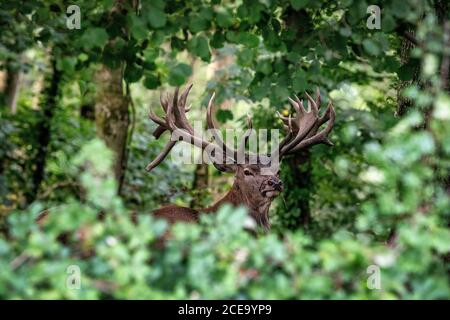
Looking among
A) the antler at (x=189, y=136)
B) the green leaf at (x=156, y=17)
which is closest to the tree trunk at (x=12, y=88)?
the antler at (x=189, y=136)

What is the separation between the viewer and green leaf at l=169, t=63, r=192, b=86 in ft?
17.9

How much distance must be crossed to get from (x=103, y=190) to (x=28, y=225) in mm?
299

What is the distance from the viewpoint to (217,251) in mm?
3180

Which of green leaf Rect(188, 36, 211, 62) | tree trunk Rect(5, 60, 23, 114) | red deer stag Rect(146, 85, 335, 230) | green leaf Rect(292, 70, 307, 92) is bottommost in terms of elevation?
red deer stag Rect(146, 85, 335, 230)

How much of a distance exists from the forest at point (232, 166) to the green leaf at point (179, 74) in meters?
0.02

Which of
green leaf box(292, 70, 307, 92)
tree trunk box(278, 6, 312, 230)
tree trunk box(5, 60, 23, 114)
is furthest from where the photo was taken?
tree trunk box(5, 60, 23, 114)

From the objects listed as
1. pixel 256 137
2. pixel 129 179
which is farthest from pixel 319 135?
pixel 129 179

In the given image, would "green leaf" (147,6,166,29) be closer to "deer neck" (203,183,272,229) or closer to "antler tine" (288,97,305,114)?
"deer neck" (203,183,272,229)

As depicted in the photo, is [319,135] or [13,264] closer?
[13,264]

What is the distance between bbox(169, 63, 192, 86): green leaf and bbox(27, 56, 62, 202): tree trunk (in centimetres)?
620

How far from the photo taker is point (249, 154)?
7.77m

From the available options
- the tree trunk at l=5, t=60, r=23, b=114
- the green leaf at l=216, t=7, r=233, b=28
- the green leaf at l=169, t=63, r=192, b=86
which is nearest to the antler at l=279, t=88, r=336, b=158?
the green leaf at l=169, t=63, r=192, b=86

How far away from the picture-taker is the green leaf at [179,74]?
5.47m
